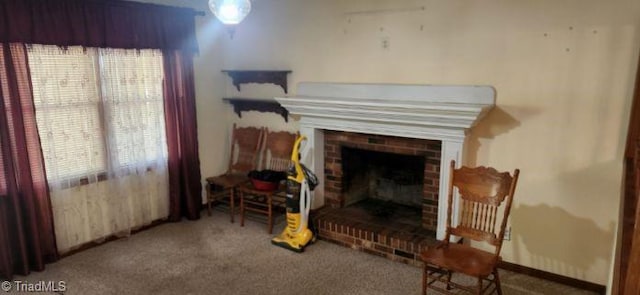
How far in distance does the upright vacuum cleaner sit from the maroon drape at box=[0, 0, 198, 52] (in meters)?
1.50

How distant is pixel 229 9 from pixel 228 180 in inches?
78.2

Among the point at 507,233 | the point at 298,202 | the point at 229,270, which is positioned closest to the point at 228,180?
the point at 298,202

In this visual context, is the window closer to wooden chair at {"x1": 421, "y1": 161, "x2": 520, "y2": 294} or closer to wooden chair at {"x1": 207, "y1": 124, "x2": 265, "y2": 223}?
wooden chair at {"x1": 207, "y1": 124, "x2": 265, "y2": 223}

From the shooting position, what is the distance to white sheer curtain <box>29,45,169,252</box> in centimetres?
309

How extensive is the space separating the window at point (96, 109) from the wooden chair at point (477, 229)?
2.58 m

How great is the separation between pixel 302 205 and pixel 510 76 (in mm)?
1816

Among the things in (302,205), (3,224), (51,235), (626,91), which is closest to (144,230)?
(51,235)

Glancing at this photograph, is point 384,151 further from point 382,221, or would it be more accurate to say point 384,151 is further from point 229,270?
point 229,270

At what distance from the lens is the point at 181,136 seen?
396 cm

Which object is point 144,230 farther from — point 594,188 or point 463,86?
point 594,188

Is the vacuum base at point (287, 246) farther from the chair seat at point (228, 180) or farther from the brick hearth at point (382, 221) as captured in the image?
the chair seat at point (228, 180)

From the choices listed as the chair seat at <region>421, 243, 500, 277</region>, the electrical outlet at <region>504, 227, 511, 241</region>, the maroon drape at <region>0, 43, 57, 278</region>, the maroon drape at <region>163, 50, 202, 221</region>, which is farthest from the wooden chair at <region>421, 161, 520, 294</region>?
the maroon drape at <region>0, 43, 57, 278</region>

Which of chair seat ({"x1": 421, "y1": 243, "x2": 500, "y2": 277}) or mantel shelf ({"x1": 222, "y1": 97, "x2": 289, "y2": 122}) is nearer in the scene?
chair seat ({"x1": 421, "y1": 243, "x2": 500, "y2": 277})

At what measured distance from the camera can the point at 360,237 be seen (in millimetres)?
3404
